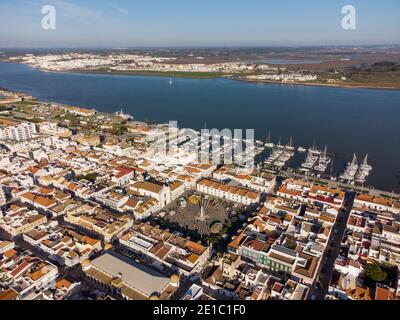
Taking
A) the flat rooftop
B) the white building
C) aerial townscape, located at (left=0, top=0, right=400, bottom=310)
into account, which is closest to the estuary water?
aerial townscape, located at (left=0, top=0, right=400, bottom=310)

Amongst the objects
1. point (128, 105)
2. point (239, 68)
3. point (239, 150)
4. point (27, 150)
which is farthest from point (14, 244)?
point (239, 68)

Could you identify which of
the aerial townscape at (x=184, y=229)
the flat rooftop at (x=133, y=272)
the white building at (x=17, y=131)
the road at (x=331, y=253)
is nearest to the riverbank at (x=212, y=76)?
the aerial townscape at (x=184, y=229)

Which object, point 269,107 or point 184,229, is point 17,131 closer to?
point 184,229

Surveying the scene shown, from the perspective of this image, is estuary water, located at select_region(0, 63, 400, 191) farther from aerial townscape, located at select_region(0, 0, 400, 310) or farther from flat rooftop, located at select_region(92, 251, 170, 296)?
flat rooftop, located at select_region(92, 251, 170, 296)

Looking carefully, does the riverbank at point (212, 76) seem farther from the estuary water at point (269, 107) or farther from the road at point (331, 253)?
the road at point (331, 253)

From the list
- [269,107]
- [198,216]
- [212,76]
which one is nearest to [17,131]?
[198,216]

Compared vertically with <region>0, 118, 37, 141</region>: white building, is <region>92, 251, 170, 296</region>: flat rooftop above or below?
below
